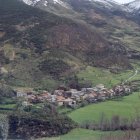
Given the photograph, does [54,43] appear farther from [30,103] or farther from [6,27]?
[30,103]

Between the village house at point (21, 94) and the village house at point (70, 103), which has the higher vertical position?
the village house at point (21, 94)

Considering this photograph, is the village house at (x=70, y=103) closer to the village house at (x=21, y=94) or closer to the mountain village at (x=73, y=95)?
the mountain village at (x=73, y=95)

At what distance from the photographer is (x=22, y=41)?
129 meters

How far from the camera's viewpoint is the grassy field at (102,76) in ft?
367

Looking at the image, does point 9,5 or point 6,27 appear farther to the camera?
point 9,5

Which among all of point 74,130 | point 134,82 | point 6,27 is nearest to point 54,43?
point 6,27

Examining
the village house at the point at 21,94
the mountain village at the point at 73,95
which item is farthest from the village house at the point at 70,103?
the village house at the point at 21,94

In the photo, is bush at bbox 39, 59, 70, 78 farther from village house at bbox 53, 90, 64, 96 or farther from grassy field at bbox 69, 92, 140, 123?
grassy field at bbox 69, 92, 140, 123

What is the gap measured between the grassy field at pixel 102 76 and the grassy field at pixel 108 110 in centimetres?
1456

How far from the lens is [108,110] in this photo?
286 feet

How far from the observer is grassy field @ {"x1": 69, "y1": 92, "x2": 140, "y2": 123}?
8225 cm

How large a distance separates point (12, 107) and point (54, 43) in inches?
1879

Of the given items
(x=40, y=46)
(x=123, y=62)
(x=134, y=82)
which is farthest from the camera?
(x=123, y=62)

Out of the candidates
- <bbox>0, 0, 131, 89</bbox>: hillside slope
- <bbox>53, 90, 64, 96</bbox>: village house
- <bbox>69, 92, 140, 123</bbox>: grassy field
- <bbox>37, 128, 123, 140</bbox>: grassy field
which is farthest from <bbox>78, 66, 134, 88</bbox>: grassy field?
<bbox>37, 128, 123, 140</bbox>: grassy field
